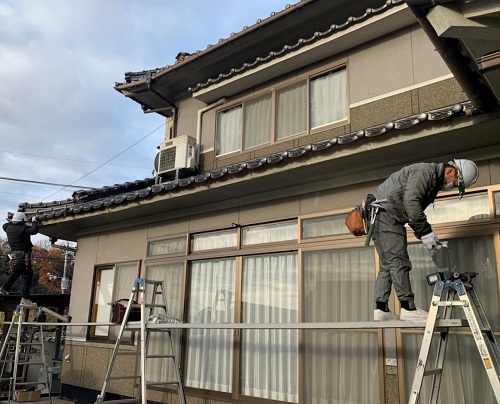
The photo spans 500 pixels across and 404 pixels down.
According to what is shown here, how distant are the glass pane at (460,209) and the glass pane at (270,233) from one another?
1.71m

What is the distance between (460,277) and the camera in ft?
11.2

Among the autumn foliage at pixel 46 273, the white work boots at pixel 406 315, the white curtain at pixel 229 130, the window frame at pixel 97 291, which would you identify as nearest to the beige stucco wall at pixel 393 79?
the white curtain at pixel 229 130

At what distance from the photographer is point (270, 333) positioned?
18.9 feet

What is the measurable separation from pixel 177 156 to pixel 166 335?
3123 millimetres

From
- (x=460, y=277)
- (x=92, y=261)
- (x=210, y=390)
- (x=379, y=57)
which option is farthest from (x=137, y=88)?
(x=460, y=277)

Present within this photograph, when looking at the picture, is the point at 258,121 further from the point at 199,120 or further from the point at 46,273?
the point at 46,273

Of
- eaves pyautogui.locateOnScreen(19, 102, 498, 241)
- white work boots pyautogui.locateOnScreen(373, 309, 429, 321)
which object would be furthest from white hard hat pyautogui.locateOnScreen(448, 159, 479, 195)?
white work boots pyautogui.locateOnScreen(373, 309, 429, 321)

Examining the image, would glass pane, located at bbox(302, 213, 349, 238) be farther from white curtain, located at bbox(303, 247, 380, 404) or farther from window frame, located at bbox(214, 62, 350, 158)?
window frame, located at bbox(214, 62, 350, 158)

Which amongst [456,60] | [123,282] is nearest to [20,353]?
[123,282]

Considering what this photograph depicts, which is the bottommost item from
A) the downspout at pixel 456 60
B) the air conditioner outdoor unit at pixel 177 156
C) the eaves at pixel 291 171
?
the eaves at pixel 291 171

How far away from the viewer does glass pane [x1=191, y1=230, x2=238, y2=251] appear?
21.4ft

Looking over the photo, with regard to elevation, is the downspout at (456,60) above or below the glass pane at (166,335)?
above

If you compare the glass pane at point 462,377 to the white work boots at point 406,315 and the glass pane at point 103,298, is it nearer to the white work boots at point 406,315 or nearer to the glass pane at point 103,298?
the white work boots at point 406,315

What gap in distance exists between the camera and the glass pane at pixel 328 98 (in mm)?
6762
